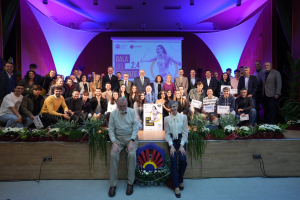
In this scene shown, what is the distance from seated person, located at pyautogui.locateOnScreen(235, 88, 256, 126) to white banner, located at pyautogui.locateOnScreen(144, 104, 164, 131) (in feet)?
6.61

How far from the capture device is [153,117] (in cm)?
452

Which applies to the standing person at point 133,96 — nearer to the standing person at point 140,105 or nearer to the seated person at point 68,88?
the standing person at point 140,105

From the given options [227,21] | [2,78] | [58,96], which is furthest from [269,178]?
[227,21]

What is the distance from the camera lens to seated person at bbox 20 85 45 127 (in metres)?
4.36

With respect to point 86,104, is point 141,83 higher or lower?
higher

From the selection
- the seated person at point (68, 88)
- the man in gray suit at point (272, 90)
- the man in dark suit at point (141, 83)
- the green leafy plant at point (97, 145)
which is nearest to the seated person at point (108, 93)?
the man in dark suit at point (141, 83)

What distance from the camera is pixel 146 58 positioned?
359 inches

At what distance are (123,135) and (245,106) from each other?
3.51 meters

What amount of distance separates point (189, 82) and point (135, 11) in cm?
362

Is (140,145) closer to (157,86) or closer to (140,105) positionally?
(140,105)

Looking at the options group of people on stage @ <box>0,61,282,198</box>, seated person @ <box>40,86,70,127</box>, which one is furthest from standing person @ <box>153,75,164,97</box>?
seated person @ <box>40,86,70,127</box>

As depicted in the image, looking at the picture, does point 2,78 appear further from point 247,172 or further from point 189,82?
point 247,172

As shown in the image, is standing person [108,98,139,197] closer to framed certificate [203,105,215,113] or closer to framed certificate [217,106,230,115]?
framed certificate [217,106,230,115]

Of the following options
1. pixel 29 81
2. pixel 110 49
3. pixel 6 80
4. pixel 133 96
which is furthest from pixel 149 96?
pixel 110 49
